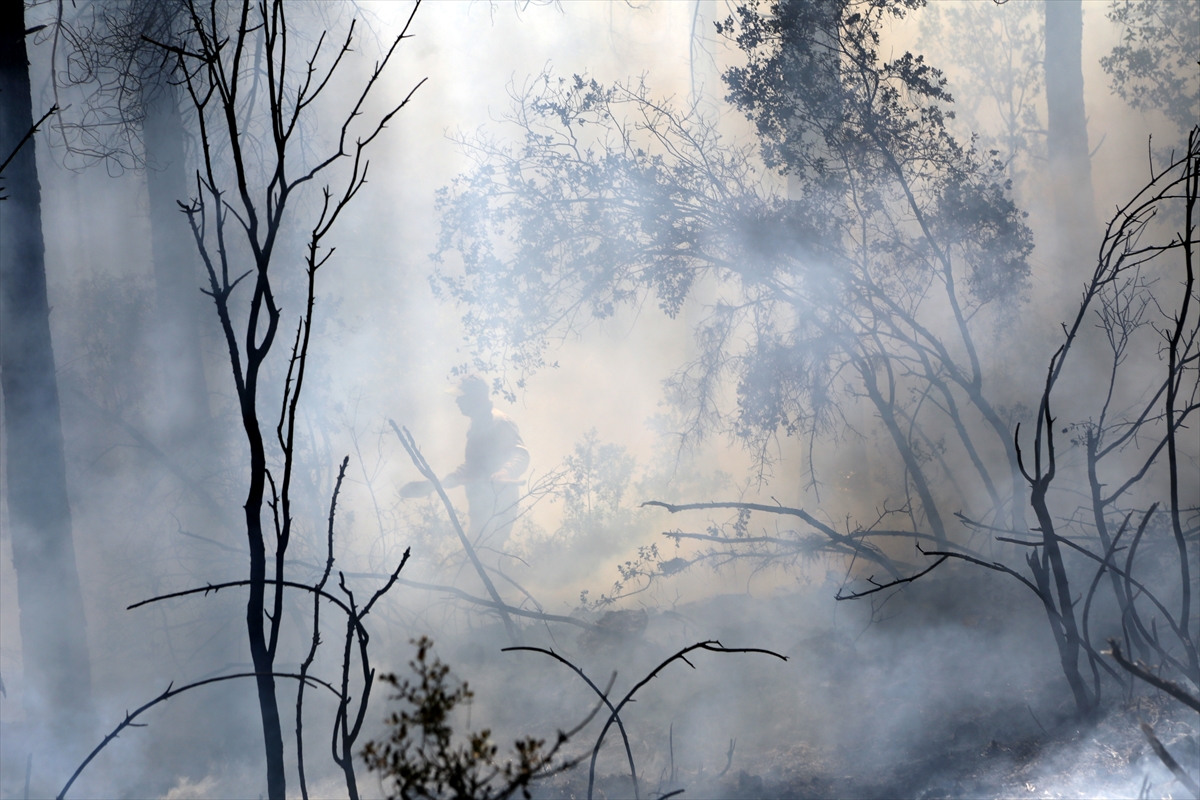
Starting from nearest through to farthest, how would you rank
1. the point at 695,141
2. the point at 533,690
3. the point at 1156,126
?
the point at 533,690, the point at 695,141, the point at 1156,126

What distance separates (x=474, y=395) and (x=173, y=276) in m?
1.89

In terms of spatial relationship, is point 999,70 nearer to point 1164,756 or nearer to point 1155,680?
point 1155,680

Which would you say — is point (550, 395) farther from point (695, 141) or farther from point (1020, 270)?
point (1020, 270)

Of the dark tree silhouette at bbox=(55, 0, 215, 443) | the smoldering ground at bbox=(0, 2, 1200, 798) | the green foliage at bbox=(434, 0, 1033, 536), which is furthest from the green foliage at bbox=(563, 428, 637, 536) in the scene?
the dark tree silhouette at bbox=(55, 0, 215, 443)

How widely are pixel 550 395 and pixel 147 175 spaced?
8.74ft

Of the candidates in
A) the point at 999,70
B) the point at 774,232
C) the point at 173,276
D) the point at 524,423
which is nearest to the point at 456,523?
the point at 524,423

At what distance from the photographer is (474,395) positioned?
4199 millimetres

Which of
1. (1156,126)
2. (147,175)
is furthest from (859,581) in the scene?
(147,175)

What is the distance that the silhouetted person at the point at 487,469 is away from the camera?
4.22 meters

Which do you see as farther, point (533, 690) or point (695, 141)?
point (695, 141)

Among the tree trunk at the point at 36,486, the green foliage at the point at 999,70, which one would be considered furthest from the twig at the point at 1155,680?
the tree trunk at the point at 36,486

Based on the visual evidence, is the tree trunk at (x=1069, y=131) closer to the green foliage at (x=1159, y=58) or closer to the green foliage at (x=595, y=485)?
the green foliage at (x=1159, y=58)

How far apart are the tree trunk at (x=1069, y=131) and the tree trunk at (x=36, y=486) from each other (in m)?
5.28

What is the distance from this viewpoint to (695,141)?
407 centimetres
